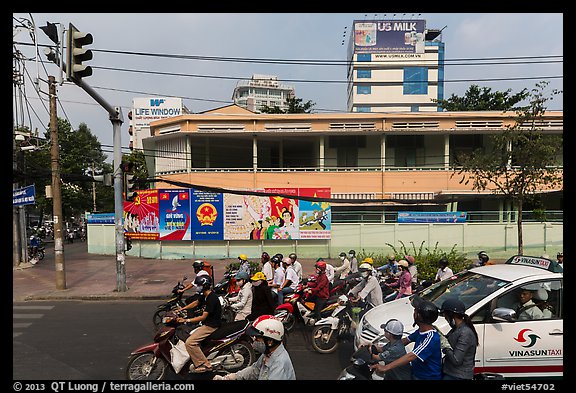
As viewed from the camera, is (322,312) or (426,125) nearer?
(322,312)

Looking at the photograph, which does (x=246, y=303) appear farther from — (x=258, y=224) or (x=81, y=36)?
(x=258, y=224)

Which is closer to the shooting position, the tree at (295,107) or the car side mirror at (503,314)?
the car side mirror at (503,314)

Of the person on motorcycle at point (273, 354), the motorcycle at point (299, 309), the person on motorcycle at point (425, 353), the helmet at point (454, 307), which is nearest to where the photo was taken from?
the person on motorcycle at point (273, 354)

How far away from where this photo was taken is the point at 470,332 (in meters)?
3.73

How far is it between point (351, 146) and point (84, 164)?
82.6 ft

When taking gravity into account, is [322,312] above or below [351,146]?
below

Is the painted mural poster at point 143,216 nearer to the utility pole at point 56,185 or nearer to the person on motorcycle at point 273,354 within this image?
the utility pole at point 56,185

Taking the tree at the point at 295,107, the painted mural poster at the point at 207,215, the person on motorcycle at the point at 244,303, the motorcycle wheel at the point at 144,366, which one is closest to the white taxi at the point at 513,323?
the person on motorcycle at the point at 244,303

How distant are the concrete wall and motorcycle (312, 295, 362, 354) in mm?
11393

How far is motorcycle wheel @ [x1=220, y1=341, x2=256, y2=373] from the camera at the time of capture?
557 cm

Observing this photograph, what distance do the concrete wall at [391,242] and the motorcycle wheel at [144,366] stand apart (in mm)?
12916

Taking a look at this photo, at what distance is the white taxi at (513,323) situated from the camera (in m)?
4.64

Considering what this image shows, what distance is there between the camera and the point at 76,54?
696 centimetres

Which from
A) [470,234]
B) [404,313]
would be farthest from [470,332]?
[470,234]
